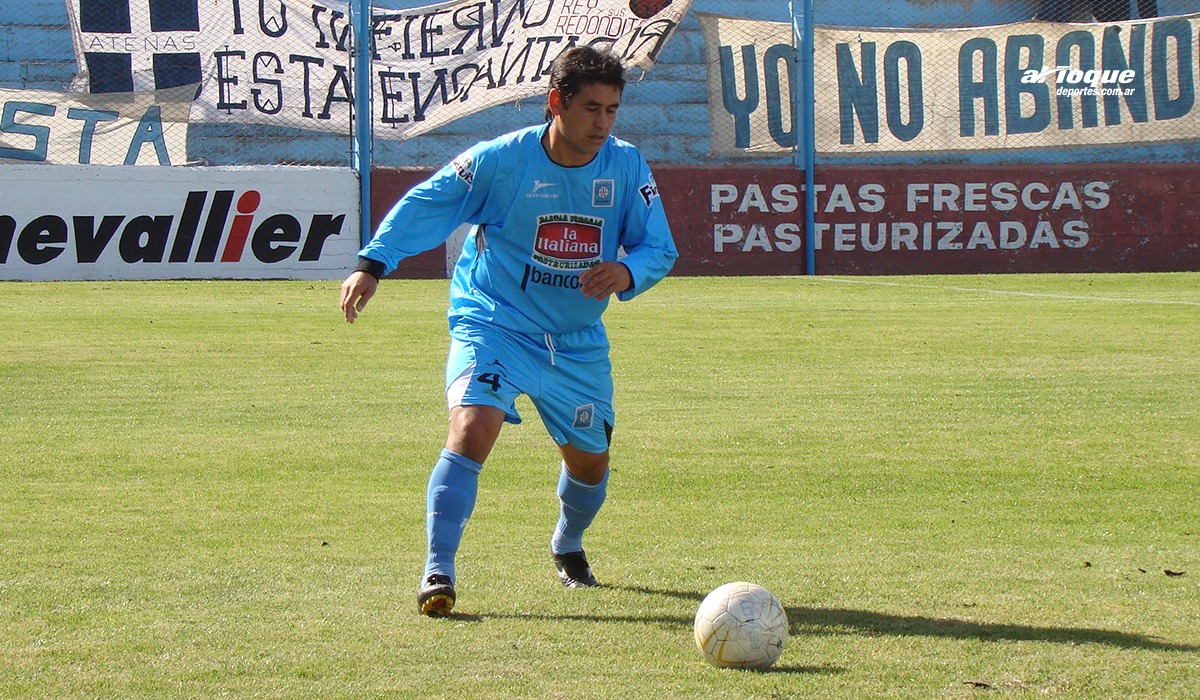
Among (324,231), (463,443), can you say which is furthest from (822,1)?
(463,443)

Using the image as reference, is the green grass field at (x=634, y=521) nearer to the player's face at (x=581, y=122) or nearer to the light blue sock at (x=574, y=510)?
the light blue sock at (x=574, y=510)

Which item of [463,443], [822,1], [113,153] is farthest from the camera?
[822,1]

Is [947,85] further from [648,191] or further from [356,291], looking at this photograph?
[356,291]

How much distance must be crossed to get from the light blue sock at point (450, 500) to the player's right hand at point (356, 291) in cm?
52

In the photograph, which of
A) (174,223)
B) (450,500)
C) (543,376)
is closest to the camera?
(450,500)

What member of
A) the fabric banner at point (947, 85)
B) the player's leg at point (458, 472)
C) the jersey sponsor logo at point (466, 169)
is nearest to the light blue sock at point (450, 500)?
the player's leg at point (458, 472)

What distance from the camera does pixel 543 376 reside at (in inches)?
186

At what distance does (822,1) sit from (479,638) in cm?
2240

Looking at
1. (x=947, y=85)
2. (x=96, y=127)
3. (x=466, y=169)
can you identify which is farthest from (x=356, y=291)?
(x=947, y=85)

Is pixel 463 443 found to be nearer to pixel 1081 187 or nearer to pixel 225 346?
pixel 225 346

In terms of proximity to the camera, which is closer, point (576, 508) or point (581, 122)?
point (581, 122)

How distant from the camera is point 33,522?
5465 millimetres

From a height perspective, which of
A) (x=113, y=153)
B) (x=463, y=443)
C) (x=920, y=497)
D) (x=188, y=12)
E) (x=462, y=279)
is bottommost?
(x=920, y=497)

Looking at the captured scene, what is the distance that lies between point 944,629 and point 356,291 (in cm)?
198
